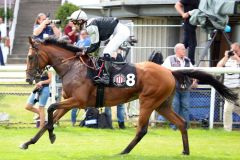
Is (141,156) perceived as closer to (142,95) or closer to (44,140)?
(142,95)

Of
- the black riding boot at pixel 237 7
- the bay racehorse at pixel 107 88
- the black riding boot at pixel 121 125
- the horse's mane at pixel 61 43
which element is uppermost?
the black riding boot at pixel 237 7

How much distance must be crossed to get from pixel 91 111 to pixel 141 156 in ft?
13.9

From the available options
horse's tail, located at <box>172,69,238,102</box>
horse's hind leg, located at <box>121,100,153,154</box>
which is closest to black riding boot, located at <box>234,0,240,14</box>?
horse's tail, located at <box>172,69,238,102</box>

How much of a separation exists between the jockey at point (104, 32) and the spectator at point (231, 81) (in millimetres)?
3821

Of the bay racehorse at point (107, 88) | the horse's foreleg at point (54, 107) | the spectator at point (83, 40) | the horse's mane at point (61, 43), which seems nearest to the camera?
the horse's foreleg at point (54, 107)

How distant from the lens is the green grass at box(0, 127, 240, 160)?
12211 mm

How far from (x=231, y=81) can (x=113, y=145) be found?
3838 mm

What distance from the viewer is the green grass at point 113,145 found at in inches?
481

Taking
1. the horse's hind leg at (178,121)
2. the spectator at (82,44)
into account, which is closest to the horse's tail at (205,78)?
the horse's hind leg at (178,121)

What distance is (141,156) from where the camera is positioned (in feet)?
40.1

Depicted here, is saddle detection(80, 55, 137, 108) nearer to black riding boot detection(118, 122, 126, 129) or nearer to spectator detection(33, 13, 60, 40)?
spectator detection(33, 13, 60, 40)

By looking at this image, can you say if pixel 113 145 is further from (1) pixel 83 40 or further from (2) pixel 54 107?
(1) pixel 83 40

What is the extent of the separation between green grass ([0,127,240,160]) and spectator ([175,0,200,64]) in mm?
1966

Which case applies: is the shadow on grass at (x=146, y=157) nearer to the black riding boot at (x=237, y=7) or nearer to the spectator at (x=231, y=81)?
the spectator at (x=231, y=81)
